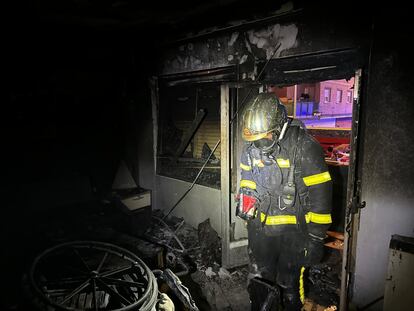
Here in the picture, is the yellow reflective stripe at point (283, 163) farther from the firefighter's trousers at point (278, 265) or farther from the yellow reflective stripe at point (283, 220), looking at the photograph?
the firefighter's trousers at point (278, 265)

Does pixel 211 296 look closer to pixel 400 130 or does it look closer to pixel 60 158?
pixel 400 130

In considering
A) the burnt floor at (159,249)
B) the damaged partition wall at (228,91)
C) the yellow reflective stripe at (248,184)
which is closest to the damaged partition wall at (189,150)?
the damaged partition wall at (228,91)

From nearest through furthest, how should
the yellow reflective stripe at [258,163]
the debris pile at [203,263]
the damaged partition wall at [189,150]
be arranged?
1. the yellow reflective stripe at [258,163]
2. the debris pile at [203,263]
3. the damaged partition wall at [189,150]

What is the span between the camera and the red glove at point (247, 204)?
3.66m

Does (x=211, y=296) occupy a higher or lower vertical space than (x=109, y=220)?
→ lower

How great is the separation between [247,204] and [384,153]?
1.70 meters

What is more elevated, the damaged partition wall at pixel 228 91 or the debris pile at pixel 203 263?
the damaged partition wall at pixel 228 91

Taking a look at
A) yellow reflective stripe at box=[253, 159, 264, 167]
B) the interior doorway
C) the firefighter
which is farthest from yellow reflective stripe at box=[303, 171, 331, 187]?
yellow reflective stripe at box=[253, 159, 264, 167]

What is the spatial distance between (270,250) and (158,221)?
3430mm

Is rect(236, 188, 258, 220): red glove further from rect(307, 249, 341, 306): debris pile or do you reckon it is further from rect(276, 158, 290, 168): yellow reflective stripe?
rect(307, 249, 341, 306): debris pile

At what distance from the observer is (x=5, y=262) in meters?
3.75

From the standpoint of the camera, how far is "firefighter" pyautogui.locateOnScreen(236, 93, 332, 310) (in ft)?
10.6

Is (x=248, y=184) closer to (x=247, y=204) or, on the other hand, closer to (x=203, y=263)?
(x=247, y=204)

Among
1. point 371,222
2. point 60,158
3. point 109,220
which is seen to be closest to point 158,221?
point 109,220
